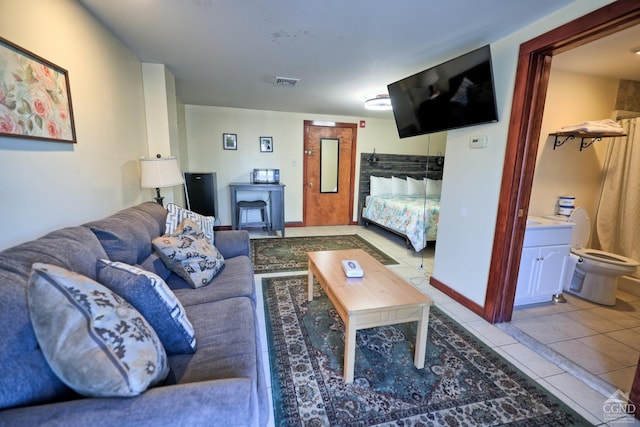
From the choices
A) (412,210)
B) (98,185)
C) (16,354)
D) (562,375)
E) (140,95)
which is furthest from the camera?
→ (412,210)

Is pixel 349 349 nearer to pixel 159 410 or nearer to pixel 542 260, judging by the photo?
pixel 159 410

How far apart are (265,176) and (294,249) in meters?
1.57

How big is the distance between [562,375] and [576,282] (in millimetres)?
1430

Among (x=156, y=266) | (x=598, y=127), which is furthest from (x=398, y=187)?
(x=156, y=266)

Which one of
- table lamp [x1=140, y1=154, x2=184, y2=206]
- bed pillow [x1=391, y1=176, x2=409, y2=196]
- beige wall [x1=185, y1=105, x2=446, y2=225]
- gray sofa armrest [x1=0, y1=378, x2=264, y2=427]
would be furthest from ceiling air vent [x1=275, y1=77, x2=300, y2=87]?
gray sofa armrest [x1=0, y1=378, x2=264, y2=427]

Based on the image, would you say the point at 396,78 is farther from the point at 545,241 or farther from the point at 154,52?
the point at 154,52

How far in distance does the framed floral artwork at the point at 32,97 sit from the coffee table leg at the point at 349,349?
180cm

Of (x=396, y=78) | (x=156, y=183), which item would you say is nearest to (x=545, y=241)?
(x=396, y=78)

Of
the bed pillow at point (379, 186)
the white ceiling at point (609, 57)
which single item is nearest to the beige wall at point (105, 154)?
the white ceiling at point (609, 57)

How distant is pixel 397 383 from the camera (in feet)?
5.00

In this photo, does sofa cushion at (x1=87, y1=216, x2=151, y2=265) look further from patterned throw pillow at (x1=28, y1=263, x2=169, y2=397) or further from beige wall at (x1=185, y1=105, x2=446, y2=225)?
beige wall at (x1=185, y1=105, x2=446, y2=225)

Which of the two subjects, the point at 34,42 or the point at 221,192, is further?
the point at 221,192

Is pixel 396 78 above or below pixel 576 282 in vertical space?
above

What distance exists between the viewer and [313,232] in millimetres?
4848
